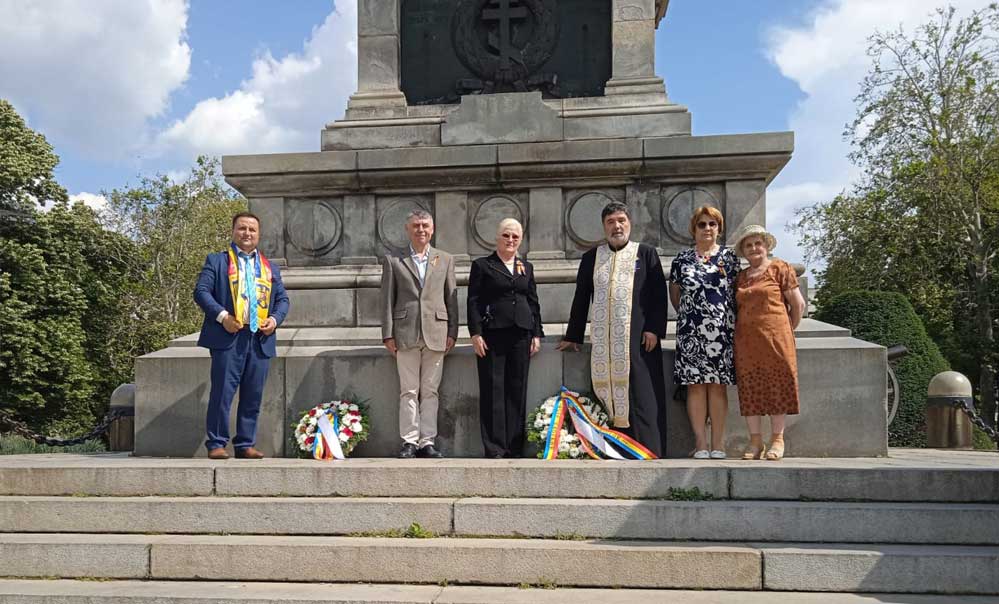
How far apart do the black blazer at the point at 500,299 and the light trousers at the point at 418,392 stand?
450 millimetres

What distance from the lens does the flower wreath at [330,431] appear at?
692cm

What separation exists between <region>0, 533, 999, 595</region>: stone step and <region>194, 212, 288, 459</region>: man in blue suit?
1470 mm

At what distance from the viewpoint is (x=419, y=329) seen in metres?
6.98

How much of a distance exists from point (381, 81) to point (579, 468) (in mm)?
5179

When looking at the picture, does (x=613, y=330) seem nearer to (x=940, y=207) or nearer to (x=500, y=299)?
(x=500, y=299)

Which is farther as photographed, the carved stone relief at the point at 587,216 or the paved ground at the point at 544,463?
the carved stone relief at the point at 587,216

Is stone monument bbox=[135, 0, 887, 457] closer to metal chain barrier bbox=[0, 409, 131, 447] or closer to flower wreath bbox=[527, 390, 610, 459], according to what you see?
flower wreath bbox=[527, 390, 610, 459]

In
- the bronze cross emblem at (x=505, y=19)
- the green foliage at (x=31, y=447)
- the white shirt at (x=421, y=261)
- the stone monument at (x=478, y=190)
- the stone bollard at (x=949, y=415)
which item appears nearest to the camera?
the white shirt at (x=421, y=261)

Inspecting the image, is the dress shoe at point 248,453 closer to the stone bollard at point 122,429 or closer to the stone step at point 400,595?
the stone step at point 400,595

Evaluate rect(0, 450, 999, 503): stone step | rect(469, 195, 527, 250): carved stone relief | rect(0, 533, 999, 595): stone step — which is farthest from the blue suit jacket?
rect(469, 195, 527, 250): carved stone relief

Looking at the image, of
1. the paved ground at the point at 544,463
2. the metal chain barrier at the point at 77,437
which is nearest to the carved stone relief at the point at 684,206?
the paved ground at the point at 544,463

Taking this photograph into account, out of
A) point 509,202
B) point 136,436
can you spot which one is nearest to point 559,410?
point 509,202

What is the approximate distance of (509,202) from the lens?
8484 millimetres

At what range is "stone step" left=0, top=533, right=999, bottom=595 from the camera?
473 cm
